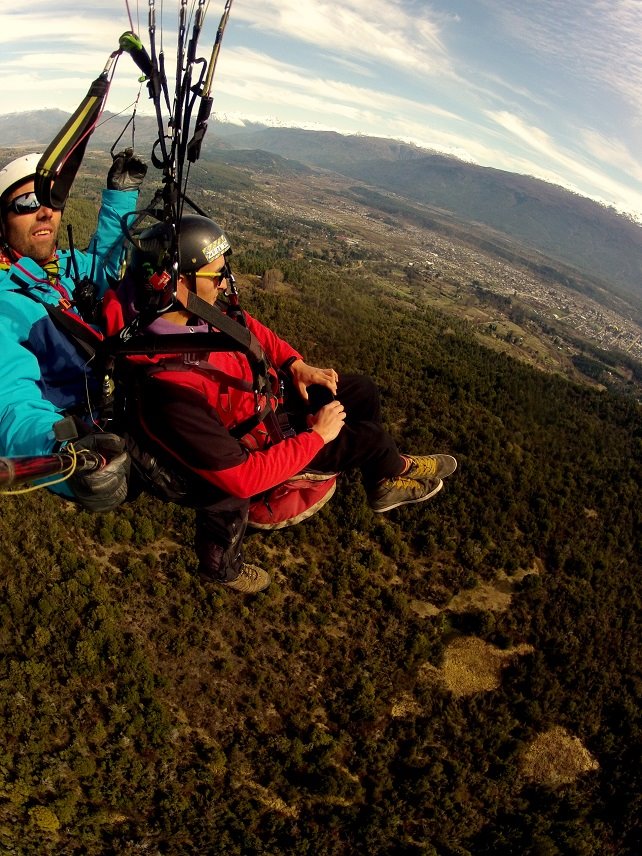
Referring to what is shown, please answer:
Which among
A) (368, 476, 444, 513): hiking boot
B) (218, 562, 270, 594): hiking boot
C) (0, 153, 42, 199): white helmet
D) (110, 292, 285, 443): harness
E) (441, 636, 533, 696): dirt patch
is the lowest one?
(441, 636, 533, 696): dirt patch

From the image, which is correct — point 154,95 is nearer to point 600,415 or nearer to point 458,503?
point 458,503

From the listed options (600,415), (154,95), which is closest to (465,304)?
(600,415)

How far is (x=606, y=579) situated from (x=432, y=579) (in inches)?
467

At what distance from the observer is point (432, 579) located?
105 feet

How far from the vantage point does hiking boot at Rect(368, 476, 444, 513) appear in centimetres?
452

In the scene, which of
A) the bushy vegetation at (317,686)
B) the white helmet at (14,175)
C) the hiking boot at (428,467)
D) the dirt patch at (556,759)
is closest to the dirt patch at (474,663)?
the bushy vegetation at (317,686)

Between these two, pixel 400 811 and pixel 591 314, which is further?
pixel 591 314

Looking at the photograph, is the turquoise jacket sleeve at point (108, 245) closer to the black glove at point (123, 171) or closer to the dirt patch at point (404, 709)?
the black glove at point (123, 171)

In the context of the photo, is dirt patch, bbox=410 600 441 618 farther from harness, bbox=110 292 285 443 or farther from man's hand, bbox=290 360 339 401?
harness, bbox=110 292 285 443

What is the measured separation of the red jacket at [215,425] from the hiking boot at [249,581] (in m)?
2.11

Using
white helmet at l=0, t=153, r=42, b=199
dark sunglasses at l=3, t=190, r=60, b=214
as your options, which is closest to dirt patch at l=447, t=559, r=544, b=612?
dark sunglasses at l=3, t=190, r=60, b=214

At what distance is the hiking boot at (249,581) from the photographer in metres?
5.23

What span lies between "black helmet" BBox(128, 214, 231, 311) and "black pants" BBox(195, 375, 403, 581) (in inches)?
56.1

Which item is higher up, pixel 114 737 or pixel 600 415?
pixel 600 415
